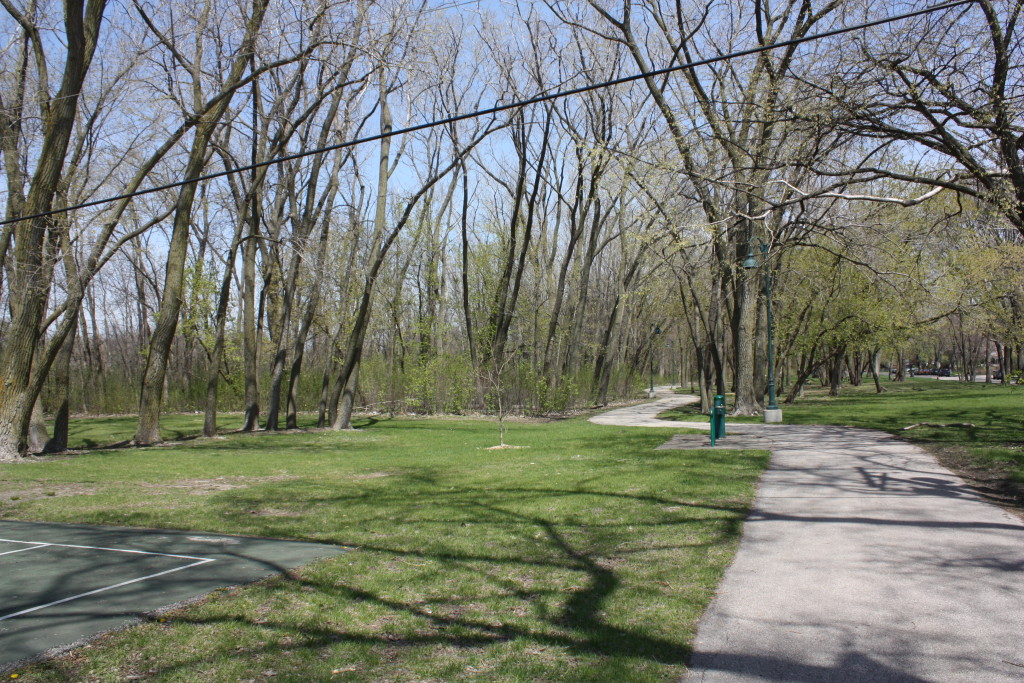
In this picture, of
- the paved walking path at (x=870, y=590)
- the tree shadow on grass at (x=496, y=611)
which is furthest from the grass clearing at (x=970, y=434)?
the tree shadow on grass at (x=496, y=611)

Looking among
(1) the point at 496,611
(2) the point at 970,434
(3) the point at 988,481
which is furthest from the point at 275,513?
(2) the point at 970,434

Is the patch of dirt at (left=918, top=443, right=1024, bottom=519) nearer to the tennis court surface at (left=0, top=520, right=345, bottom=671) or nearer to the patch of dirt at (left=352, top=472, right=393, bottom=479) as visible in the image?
the tennis court surface at (left=0, top=520, right=345, bottom=671)

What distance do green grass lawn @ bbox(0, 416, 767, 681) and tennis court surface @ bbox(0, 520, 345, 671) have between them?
301 mm

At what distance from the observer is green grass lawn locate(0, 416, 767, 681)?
13.6 feet

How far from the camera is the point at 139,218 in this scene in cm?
1931

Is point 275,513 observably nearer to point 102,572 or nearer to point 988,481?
point 102,572

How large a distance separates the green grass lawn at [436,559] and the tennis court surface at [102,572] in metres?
0.30

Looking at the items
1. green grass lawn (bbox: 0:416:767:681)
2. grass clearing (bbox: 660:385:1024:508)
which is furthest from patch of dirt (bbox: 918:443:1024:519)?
green grass lawn (bbox: 0:416:767:681)

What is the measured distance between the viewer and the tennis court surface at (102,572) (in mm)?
4711

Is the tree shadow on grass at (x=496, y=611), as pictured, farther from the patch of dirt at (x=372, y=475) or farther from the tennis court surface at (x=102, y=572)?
the patch of dirt at (x=372, y=475)

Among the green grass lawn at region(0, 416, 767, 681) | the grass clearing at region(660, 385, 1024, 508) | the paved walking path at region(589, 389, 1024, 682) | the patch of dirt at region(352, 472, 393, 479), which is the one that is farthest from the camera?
the patch of dirt at region(352, 472, 393, 479)

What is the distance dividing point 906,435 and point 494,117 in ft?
61.4

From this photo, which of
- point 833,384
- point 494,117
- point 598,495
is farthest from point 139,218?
point 833,384

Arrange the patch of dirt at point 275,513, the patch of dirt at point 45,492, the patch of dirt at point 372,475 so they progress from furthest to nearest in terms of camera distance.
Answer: the patch of dirt at point 372,475 → the patch of dirt at point 45,492 → the patch of dirt at point 275,513
